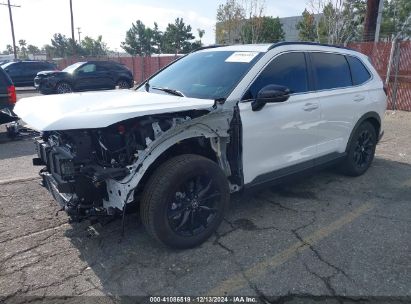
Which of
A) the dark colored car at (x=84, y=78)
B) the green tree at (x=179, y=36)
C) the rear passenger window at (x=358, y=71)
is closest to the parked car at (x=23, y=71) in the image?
the dark colored car at (x=84, y=78)

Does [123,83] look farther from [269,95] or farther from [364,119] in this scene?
[269,95]

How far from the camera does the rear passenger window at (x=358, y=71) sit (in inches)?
203

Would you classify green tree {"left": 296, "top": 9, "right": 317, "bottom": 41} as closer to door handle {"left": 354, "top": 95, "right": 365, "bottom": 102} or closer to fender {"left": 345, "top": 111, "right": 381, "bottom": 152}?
fender {"left": 345, "top": 111, "right": 381, "bottom": 152}

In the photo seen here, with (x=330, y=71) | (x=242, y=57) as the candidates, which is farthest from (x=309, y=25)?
(x=242, y=57)

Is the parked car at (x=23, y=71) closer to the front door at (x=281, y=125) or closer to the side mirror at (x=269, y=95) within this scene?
the front door at (x=281, y=125)

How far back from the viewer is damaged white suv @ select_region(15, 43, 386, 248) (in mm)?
3070

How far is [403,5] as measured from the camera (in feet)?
116

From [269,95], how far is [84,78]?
16.2 m

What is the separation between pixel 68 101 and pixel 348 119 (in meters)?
3.54

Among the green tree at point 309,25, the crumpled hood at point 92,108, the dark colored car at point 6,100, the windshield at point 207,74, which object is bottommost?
the dark colored car at point 6,100

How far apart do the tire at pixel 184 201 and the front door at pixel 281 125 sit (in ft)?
1.51

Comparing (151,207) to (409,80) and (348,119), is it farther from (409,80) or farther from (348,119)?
(409,80)

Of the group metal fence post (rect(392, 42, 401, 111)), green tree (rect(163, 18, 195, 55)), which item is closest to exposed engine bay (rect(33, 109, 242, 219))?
metal fence post (rect(392, 42, 401, 111))

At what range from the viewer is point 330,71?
15.6 ft
